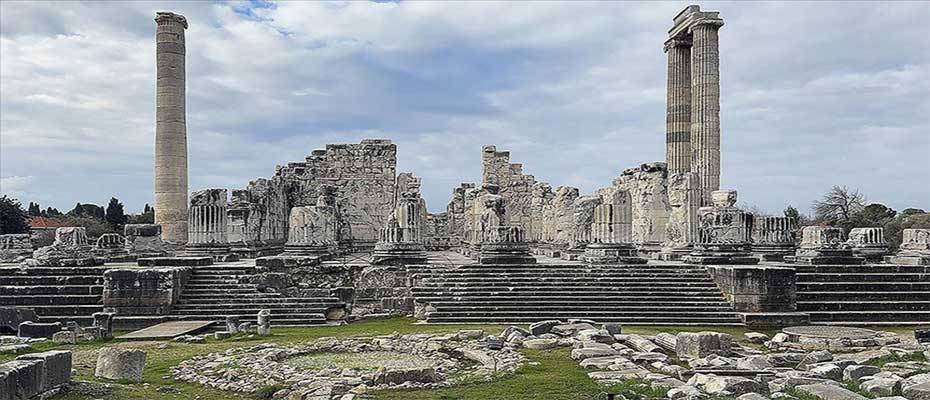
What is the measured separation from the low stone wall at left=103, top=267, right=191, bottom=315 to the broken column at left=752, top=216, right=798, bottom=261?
18.8m

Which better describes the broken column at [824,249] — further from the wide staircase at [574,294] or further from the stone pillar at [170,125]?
the stone pillar at [170,125]

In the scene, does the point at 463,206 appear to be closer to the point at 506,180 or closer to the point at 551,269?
the point at 506,180

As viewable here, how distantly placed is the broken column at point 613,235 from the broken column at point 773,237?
7388 mm

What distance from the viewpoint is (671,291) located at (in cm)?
1934

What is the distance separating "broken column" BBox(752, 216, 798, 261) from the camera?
27375 mm

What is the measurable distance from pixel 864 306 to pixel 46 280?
19539 mm

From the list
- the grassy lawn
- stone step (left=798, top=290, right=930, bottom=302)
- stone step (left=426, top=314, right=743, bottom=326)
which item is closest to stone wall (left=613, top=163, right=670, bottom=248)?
stone step (left=798, top=290, right=930, bottom=302)

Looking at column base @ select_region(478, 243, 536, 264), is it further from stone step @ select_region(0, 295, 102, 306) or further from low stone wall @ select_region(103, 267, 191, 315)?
stone step @ select_region(0, 295, 102, 306)

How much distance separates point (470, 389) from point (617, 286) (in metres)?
9.85

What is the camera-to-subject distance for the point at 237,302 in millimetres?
19047

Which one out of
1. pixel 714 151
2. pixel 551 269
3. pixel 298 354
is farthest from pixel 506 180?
pixel 298 354

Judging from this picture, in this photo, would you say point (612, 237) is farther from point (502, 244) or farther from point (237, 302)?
point (237, 302)

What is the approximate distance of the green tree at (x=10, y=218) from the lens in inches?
1951

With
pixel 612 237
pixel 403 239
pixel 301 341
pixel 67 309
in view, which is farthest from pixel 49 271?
pixel 612 237
